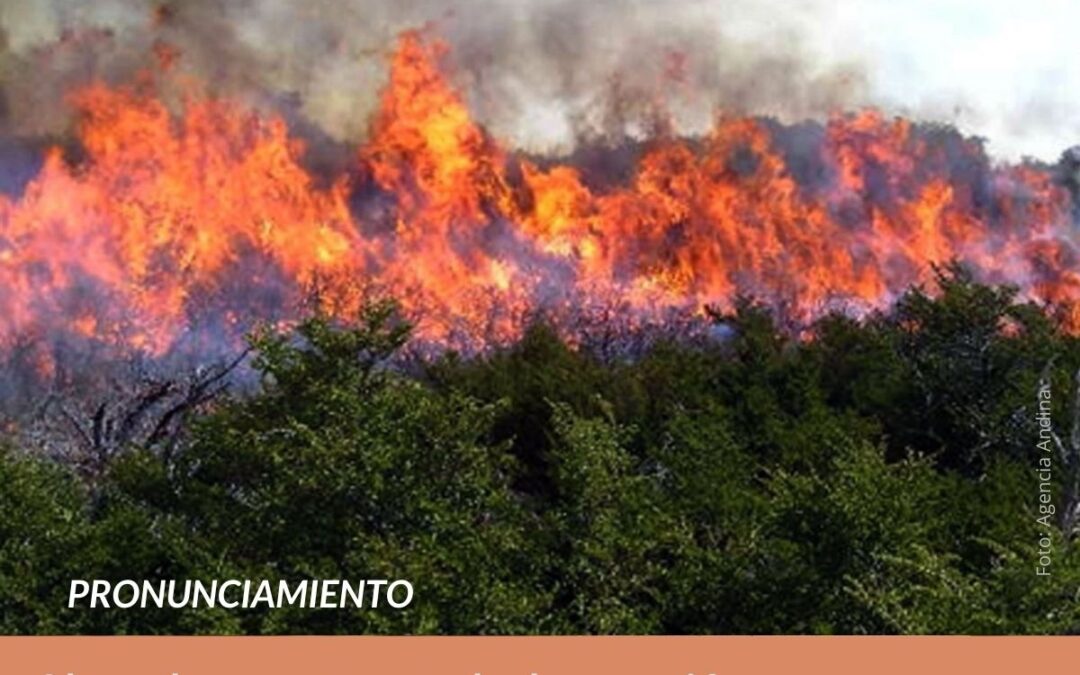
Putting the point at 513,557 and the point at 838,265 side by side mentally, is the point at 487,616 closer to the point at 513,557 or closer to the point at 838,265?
the point at 513,557

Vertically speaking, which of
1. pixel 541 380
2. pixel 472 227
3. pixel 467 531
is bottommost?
pixel 467 531

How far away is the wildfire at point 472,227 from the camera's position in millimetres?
93375

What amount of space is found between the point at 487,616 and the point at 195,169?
7786 centimetres

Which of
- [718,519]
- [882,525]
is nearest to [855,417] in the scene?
[718,519]

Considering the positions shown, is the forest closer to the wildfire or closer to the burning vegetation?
the burning vegetation

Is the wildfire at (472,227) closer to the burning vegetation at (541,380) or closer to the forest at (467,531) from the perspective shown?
the burning vegetation at (541,380)

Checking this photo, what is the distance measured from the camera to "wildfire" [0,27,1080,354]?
93375mm

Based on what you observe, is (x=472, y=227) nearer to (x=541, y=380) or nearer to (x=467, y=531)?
(x=541, y=380)

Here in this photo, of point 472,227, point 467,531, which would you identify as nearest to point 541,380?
point 467,531

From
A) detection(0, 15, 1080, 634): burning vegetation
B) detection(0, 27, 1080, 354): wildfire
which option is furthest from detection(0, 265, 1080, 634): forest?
detection(0, 27, 1080, 354): wildfire

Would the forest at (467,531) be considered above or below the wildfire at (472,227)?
below

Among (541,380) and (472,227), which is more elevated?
(472,227)

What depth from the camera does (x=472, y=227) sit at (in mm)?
99500

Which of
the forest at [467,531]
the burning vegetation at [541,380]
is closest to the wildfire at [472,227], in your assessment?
the burning vegetation at [541,380]
